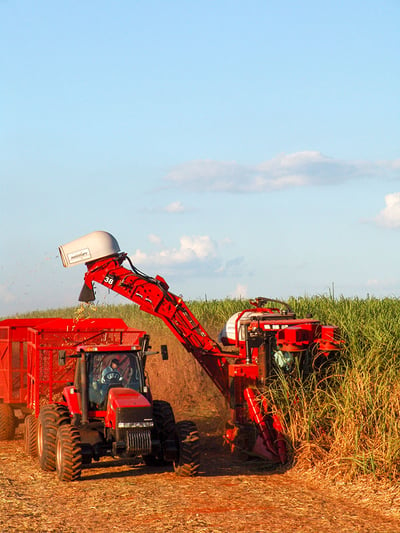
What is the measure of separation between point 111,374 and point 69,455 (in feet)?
4.78

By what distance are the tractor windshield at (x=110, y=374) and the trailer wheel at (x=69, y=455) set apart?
2.30 ft

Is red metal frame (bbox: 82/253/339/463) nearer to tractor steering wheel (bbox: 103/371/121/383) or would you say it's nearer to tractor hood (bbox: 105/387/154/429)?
tractor steering wheel (bbox: 103/371/121/383)

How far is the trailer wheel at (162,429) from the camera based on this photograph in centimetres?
1241

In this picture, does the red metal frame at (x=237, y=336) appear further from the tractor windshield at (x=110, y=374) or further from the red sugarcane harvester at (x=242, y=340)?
the tractor windshield at (x=110, y=374)

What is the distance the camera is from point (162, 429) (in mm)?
12562

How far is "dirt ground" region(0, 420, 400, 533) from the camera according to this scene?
960cm

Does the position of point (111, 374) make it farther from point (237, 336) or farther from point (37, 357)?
point (237, 336)

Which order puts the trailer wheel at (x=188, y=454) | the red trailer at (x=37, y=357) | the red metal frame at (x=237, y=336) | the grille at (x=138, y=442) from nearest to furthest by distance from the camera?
the grille at (x=138, y=442), the trailer wheel at (x=188, y=454), the red metal frame at (x=237, y=336), the red trailer at (x=37, y=357)

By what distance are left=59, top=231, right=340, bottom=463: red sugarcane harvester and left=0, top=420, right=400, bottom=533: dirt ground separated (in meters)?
0.68

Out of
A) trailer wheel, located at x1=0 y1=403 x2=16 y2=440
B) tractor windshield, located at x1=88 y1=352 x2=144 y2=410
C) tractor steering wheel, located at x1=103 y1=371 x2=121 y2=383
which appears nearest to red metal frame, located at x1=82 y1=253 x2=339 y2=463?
tractor windshield, located at x1=88 y1=352 x2=144 y2=410

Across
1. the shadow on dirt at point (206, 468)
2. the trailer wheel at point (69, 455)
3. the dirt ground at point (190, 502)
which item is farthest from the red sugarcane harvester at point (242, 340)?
the trailer wheel at point (69, 455)

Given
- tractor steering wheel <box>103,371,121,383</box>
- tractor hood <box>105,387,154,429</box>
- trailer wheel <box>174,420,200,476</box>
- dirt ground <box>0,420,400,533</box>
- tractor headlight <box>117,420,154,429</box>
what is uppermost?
tractor steering wheel <box>103,371,121,383</box>

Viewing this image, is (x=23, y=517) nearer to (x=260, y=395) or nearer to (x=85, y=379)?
(x=85, y=379)

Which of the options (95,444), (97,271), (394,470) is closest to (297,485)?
(394,470)
